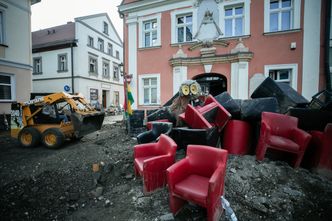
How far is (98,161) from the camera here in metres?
4.21

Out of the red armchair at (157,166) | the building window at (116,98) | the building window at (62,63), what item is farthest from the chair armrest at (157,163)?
the building window at (116,98)

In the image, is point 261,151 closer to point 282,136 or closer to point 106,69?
point 282,136

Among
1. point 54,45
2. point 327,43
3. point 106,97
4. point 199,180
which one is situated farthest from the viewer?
point 106,97

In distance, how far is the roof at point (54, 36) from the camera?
1558 centimetres

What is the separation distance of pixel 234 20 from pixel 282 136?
614 centimetres

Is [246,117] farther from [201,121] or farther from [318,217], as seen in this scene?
[318,217]

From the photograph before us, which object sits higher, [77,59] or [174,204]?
[77,59]

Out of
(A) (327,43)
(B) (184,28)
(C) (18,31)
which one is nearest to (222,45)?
(B) (184,28)

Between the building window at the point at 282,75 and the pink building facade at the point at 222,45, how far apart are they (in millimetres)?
28

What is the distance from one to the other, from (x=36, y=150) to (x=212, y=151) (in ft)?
19.0

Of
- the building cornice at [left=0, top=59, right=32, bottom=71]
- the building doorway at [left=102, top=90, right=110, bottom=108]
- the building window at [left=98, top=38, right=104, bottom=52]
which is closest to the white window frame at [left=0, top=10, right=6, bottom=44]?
the building cornice at [left=0, top=59, right=32, bottom=71]

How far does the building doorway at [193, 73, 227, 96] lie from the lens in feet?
27.7

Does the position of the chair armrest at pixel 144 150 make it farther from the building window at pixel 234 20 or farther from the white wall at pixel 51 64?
the white wall at pixel 51 64

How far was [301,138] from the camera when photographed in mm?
3199
